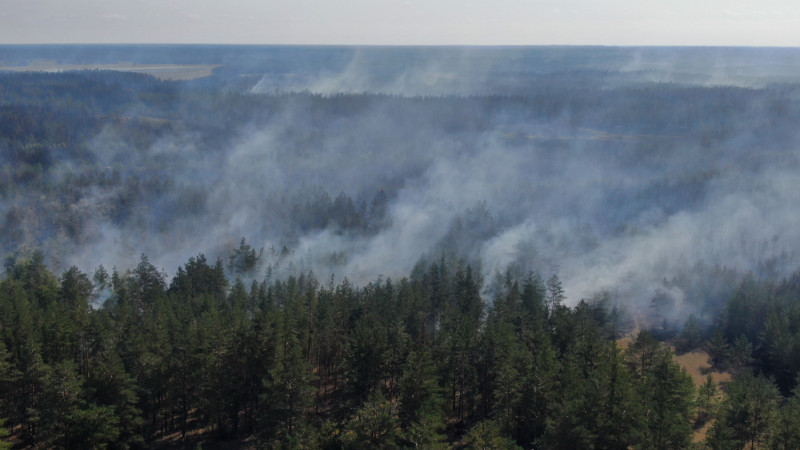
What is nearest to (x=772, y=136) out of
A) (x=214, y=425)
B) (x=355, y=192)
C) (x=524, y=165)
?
Answer: (x=524, y=165)

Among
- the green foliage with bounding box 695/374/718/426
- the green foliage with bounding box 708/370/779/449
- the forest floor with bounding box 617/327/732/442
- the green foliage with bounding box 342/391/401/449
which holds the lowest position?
the forest floor with bounding box 617/327/732/442

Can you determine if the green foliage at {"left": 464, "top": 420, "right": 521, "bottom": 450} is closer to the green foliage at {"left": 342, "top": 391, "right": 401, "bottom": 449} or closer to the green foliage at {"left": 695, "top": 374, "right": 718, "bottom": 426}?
the green foliage at {"left": 342, "top": 391, "right": 401, "bottom": 449}

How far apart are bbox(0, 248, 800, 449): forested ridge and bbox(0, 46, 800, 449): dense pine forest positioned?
0.17 meters

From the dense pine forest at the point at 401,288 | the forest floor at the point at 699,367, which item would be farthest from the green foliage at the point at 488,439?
the forest floor at the point at 699,367

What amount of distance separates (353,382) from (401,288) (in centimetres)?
1928

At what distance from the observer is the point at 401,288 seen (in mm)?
61688

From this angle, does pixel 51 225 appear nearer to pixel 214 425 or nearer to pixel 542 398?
pixel 214 425

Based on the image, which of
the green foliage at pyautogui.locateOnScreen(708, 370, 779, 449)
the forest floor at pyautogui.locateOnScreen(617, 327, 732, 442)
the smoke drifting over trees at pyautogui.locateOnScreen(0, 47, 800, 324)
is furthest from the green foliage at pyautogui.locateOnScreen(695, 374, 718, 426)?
the smoke drifting over trees at pyautogui.locateOnScreen(0, 47, 800, 324)

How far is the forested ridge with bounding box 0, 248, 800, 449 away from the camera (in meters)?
32.6

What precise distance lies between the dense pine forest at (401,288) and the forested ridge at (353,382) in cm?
17

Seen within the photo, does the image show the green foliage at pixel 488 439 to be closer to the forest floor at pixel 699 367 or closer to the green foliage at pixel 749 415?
the green foliage at pixel 749 415

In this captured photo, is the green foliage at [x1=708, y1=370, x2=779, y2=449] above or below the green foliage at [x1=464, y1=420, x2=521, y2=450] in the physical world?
below

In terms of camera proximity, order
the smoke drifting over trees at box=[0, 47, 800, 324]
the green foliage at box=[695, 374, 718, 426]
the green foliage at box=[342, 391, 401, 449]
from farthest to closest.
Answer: the smoke drifting over trees at box=[0, 47, 800, 324]
the green foliage at box=[695, 374, 718, 426]
the green foliage at box=[342, 391, 401, 449]

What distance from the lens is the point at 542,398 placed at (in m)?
36.7
